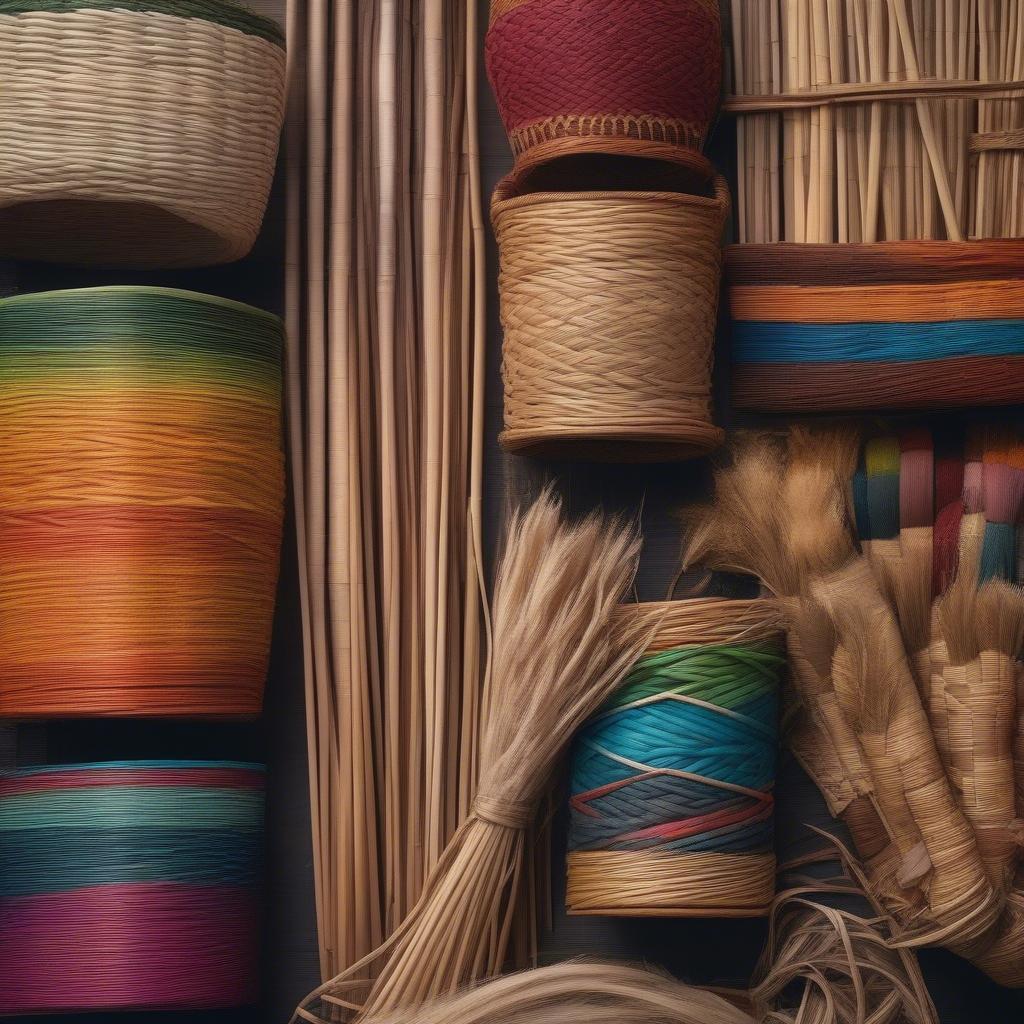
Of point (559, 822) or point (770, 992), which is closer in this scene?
point (770, 992)

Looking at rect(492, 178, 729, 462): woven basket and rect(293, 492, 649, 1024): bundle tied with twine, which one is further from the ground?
rect(492, 178, 729, 462): woven basket

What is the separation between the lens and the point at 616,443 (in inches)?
62.4

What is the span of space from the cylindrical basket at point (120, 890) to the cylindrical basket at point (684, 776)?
388 millimetres

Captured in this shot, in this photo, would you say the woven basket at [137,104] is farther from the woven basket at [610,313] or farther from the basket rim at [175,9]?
the woven basket at [610,313]

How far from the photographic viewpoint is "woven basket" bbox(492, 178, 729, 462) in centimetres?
144

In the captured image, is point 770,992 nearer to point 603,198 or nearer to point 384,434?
point 384,434

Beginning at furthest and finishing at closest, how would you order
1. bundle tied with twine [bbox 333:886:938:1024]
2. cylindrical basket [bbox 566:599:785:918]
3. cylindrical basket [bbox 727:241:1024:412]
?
cylindrical basket [bbox 727:241:1024:412]
cylindrical basket [bbox 566:599:785:918]
bundle tied with twine [bbox 333:886:938:1024]

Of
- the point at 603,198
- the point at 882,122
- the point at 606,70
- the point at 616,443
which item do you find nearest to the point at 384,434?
the point at 616,443

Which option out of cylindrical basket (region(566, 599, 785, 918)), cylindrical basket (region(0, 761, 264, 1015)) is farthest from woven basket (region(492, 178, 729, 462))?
cylindrical basket (region(0, 761, 264, 1015))

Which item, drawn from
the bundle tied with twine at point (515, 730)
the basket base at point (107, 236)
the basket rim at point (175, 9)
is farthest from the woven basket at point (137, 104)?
the bundle tied with twine at point (515, 730)

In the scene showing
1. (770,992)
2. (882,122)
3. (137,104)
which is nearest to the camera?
(137,104)

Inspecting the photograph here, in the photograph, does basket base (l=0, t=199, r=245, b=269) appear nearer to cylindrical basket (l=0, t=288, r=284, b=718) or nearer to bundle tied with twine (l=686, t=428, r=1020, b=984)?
Result: cylindrical basket (l=0, t=288, r=284, b=718)

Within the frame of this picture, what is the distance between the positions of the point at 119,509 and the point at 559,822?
643mm

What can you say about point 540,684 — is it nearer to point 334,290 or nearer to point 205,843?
point 205,843
